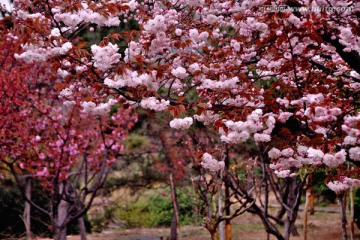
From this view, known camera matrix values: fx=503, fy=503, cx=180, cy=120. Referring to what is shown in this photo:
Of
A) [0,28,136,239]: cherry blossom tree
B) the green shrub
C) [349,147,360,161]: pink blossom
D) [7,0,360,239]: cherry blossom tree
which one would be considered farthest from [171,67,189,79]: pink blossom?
the green shrub

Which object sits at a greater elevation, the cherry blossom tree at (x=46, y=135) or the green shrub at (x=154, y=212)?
the cherry blossom tree at (x=46, y=135)

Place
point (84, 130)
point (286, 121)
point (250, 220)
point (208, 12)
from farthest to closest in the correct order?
point (250, 220)
point (84, 130)
point (208, 12)
point (286, 121)

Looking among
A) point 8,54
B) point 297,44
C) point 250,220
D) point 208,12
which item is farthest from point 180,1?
point 250,220

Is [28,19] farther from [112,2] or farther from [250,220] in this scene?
[250,220]

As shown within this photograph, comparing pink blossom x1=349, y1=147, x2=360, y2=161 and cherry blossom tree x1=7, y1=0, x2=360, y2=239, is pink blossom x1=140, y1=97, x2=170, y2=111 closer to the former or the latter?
cherry blossom tree x1=7, y1=0, x2=360, y2=239

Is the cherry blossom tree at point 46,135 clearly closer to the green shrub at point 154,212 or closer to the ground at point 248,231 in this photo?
the ground at point 248,231

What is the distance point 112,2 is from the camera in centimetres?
395

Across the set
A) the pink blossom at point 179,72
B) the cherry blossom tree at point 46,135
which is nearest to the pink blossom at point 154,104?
the pink blossom at point 179,72

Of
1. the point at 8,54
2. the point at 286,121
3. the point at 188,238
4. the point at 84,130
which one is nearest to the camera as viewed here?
the point at 286,121

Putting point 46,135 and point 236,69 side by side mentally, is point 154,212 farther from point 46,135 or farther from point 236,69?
point 236,69

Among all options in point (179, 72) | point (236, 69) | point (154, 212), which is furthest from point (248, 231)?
point (179, 72)

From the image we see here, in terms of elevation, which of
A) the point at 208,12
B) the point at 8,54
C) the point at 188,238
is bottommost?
the point at 188,238

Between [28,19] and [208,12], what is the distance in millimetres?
1989

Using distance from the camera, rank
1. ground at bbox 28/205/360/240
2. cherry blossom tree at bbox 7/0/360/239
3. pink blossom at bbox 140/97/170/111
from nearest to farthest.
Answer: cherry blossom tree at bbox 7/0/360/239 < pink blossom at bbox 140/97/170/111 < ground at bbox 28/205/360/240
